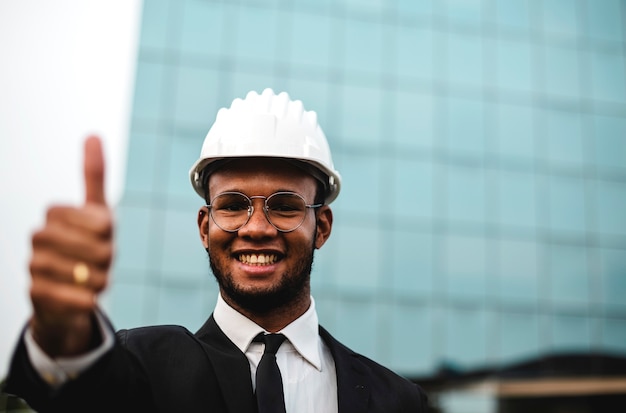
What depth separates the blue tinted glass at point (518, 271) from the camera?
14827 millimetres

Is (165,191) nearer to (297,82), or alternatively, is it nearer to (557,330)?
(297,82)

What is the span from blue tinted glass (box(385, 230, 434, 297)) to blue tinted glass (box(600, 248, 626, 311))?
4144 millimetres

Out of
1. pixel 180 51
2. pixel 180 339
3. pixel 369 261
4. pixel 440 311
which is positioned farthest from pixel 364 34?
pixel 180 339

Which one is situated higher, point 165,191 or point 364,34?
point 364,34

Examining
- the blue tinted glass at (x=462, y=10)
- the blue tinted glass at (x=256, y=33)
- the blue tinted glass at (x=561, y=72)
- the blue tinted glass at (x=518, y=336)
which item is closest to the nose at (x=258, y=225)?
the blue tinted glass at (x=256, y=33)

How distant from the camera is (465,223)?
14938 millimetres

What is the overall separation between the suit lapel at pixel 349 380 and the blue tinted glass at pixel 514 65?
14.4 metres

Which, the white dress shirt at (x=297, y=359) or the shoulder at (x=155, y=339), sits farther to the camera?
the white dress shirt at (x=297, y=359)

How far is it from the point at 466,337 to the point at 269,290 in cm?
1264

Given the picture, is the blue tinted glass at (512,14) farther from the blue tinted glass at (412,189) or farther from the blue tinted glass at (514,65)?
the blue tinted glass at (412,189)

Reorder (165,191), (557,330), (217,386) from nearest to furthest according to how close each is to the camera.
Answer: (217,386)
(165,191)
(557,330)

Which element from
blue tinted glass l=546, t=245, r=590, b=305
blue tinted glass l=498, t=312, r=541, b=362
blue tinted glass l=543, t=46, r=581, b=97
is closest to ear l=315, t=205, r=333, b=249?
blue tinted glass l=498, t=312, r=541, b=362

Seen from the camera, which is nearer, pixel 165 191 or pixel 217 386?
pixel 217 386

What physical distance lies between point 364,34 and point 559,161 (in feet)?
17.6
